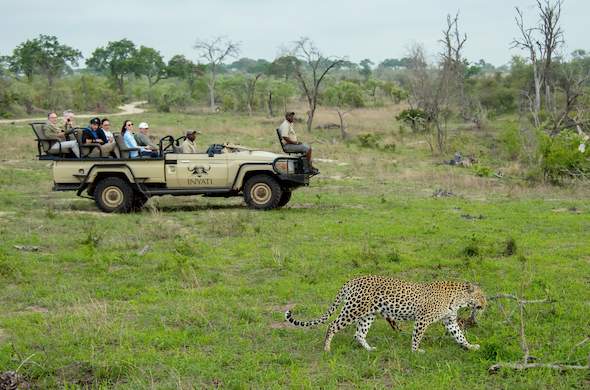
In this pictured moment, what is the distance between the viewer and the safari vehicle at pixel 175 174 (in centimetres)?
1475

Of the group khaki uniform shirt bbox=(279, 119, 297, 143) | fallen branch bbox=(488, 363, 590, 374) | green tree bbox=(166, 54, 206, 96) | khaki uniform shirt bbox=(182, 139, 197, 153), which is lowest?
fallen branch bbox=(488, 363, 590, 374)

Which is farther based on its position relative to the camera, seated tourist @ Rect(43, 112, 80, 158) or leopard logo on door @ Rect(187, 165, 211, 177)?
leopard logo on door @ Rect(187, 165, 211, 177)

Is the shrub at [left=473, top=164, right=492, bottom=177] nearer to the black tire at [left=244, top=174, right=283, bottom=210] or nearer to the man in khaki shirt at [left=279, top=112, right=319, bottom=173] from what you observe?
the man in khaki shirt at [left=279, top=112, right=319, bottom=173]

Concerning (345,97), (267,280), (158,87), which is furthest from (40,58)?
A: (267,280)

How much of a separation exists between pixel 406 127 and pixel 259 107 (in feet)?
59.0

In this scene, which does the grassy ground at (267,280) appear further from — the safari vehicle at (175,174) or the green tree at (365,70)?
the green tree at (365,70)

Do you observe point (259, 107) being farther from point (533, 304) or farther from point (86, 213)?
point (533, 304)

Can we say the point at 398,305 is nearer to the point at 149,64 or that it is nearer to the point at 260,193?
the point at 260,193

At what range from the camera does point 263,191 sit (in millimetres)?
15250

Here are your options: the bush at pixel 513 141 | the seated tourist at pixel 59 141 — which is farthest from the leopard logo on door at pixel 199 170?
the bush at pixel 513 141

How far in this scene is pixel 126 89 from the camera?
2773 inches

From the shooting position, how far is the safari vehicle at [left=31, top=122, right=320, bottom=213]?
14750mm

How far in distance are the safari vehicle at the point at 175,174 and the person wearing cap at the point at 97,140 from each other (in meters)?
0.15

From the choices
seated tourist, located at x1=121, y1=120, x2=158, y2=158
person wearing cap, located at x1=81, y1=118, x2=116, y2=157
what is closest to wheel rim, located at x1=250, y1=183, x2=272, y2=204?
seated tourist, located at x1=121, y1=120, x2=158, y2=158
